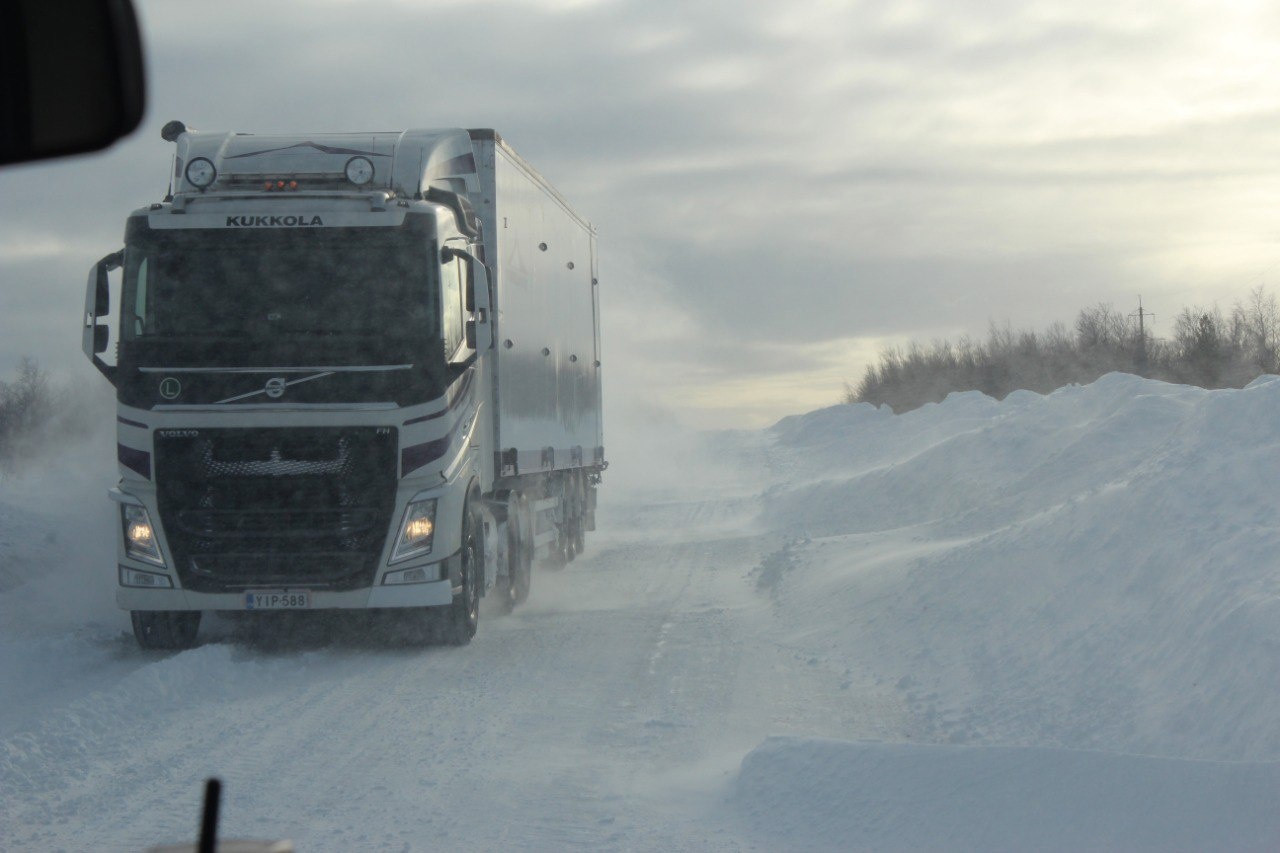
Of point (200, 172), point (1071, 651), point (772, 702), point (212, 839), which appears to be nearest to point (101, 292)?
point (200, 172)

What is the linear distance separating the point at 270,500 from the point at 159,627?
153cm

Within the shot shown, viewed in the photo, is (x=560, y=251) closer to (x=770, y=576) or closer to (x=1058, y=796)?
(x=770, y=576)

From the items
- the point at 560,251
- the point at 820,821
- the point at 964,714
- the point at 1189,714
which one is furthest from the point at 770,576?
the point at 820,821

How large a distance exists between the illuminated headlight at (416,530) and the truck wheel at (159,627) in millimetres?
1800

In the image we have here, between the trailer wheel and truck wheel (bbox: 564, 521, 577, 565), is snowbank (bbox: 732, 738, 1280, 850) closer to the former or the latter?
the trailer wheel

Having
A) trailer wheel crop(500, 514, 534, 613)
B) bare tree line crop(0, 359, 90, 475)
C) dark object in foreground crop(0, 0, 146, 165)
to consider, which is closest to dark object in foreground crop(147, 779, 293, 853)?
dark object in foreground crop(0, 0, 146, 165)

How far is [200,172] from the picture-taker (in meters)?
10.7

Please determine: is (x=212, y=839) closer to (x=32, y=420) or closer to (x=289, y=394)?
(x=289, y=394)

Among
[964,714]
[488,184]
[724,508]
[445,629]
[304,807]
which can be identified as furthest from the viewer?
[724,508]

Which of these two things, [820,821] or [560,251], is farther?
[560,251]

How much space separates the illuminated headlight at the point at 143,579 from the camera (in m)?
10.2

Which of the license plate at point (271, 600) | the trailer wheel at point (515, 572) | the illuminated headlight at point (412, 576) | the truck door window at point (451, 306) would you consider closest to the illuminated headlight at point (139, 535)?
the license plate at point (271, 600)

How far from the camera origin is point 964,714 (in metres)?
8.16

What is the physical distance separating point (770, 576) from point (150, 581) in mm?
7999
